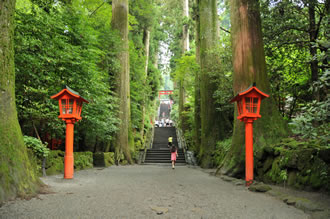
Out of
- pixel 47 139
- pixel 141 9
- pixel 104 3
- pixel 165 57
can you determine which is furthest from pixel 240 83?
pixel 165 57

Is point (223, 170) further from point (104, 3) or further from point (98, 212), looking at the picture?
point (104, 3)

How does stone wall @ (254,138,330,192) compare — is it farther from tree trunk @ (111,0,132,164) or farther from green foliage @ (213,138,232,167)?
tree trunk @ (111,0,132,164)

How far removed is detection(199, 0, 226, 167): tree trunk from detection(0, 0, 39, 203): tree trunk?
1003 cm

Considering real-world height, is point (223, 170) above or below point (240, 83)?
below

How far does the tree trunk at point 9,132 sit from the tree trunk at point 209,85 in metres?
10.0

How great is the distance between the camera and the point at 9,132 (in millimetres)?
4441

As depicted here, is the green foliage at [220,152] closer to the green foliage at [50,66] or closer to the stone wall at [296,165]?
the stone wall at [296,165]

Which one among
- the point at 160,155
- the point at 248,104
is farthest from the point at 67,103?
the point at 160,155

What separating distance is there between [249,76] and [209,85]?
19.0 feet

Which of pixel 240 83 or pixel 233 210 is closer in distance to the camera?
pixel 233 210

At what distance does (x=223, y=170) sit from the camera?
8375mm

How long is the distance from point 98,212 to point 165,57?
31.7m

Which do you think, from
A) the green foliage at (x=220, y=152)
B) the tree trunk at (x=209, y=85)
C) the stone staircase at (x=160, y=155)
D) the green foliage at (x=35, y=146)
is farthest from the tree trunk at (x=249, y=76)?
the stone staircase at (x=160, y=155)

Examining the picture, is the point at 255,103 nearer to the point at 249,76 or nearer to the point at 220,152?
the point at 249,76
